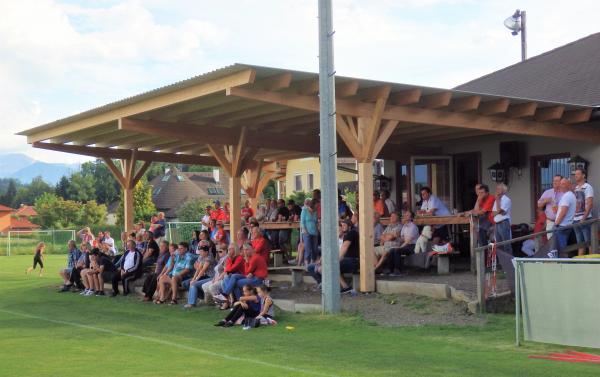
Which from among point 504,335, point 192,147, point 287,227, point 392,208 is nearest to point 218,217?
Result: point 192,147

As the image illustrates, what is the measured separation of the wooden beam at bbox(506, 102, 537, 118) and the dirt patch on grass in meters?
4.41

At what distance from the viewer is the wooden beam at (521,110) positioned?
15508mm

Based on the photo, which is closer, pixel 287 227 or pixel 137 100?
pixel 137 100

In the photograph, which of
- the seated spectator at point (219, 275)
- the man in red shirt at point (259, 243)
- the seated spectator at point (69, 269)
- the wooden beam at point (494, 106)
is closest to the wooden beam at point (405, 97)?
the wooden beam at point (494, 106)

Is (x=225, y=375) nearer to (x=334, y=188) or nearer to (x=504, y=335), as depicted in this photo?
(x=504, y=335)

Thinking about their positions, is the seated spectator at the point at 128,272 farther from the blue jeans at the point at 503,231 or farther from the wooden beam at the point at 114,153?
the blue jeans at the point at 503,231

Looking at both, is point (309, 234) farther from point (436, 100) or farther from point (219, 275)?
point (436, 100)

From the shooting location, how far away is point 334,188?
12867 millimetres

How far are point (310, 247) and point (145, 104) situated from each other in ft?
14.3

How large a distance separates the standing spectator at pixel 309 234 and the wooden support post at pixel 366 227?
225cm

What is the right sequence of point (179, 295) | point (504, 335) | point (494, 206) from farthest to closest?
point (179, 295)
point (494, 206)
point (504, 335)

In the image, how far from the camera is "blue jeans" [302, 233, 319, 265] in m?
16.7

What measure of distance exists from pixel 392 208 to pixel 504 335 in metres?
7.79

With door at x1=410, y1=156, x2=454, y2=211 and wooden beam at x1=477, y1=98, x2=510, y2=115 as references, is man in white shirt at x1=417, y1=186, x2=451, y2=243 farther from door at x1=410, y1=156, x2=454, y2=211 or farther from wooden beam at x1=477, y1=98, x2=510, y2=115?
door at x1=410, y1=156, x2=454, y2=211
